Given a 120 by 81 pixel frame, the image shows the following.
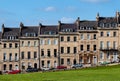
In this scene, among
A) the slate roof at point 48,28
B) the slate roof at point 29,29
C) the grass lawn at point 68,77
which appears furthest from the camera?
the slate roof at point 29,29

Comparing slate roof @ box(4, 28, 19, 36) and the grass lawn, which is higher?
slate roof @ box(4, 28, 19, 36)

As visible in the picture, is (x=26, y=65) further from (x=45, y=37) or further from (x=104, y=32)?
(x=104, y=32)

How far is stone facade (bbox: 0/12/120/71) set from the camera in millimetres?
137250

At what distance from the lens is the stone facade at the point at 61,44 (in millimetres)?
137250

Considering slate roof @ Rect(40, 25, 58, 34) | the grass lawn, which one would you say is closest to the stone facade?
slate roof @ Rect(40, 25, 58, 34)

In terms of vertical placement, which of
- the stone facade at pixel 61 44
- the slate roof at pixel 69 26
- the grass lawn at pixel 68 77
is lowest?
the grass lawn at pixel 68 77

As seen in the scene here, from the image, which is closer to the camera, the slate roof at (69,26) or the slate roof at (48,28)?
the slate roof at (69,26)

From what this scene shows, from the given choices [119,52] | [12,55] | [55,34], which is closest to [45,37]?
[55,34]

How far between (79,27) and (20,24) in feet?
Answer: 62.6

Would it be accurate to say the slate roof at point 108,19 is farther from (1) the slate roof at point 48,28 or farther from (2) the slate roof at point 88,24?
(1) the slate roof at point 48,28

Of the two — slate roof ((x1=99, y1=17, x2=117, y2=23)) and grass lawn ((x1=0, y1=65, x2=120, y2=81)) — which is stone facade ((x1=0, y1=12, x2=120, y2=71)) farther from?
grass lawn ((x1=0, y1=65, x2=120, y2=81))

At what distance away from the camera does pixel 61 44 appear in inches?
5561

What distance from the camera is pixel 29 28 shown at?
14512 cm

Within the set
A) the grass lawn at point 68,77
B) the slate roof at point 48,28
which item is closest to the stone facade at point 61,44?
the slate roof at point 48,28
